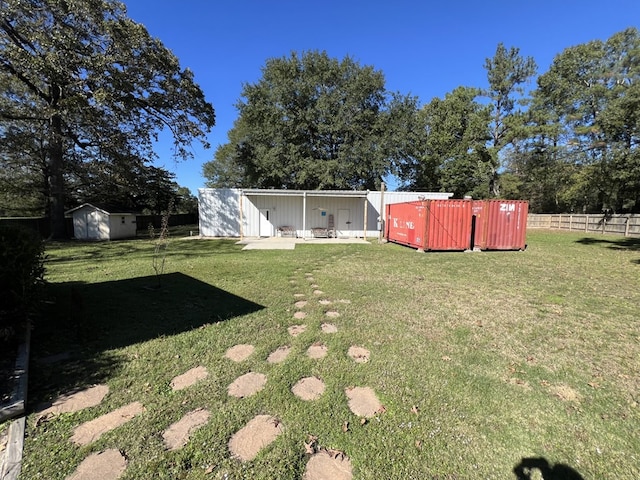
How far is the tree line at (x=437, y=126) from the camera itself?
22.1m

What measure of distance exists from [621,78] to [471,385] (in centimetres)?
3299

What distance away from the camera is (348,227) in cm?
1869

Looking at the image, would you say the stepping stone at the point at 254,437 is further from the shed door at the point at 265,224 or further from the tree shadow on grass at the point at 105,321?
the shed door at the point at 265,224

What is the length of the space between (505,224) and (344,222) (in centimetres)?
885

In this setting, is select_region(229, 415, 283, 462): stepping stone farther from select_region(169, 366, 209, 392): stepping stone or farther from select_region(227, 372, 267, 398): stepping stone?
select_region(169, 366, 209, 392): stepping stone

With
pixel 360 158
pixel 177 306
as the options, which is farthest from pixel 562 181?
pixel 177 306

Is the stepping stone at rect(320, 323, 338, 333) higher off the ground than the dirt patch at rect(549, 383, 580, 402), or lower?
higher

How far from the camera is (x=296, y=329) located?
3893 mm

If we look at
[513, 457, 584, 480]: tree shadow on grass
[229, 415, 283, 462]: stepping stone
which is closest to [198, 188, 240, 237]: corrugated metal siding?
[229, 415, 283, 462]: stepping stone

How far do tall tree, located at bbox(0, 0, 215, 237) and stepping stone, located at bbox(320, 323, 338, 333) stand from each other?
1532cm

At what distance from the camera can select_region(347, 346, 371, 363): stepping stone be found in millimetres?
3113

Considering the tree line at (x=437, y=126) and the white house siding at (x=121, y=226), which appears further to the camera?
the tree line at (x=437, y=126)

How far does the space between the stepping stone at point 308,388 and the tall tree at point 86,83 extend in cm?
1611

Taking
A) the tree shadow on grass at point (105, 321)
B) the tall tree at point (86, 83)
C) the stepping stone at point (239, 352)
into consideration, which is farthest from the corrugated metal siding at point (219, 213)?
the stepping stone at point (239, 352)
